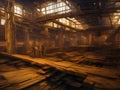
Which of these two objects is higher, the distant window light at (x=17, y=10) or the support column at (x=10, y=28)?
the distant window light at (x=17, y=10)

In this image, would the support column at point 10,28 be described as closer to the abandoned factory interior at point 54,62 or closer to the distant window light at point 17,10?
the abandoned factory interior at point 54,62

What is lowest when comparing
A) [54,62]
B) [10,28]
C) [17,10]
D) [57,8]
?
[54,62]

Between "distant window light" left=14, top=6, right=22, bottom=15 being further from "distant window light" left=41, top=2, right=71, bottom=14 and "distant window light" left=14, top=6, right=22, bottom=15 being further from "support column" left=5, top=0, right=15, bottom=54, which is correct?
"support column" left=5, top=0, right=15, bottom=54

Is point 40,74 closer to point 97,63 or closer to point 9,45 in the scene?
point 97,63

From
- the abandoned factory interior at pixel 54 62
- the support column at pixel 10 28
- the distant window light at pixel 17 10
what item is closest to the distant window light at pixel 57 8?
the abandoned factory interior at pixel 54 62

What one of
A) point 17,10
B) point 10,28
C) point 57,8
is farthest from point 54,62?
point 17,10

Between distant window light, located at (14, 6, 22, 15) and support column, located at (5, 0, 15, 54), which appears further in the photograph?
distant window light, located at (14, 6, 22, 15)

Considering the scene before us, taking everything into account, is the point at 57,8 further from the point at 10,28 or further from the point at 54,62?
the point at 54,62

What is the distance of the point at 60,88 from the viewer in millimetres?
5098

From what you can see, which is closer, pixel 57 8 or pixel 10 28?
pixel 10 28

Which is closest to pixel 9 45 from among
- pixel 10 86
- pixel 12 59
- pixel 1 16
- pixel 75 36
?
pixel 12 59

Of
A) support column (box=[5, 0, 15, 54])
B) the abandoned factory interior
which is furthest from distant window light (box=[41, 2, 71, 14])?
support column (box=[5, 0, 15, 54])

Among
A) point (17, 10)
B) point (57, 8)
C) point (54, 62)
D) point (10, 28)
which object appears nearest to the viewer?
point (54, 62)

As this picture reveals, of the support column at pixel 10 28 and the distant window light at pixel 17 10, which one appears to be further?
the distant window light at pixel 17 10
